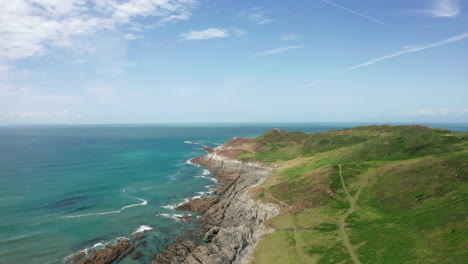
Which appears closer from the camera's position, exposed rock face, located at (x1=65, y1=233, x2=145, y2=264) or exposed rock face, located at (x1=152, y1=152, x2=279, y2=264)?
exposed rock face, located at (x1=65, y1=233, x2=145, y2=264)

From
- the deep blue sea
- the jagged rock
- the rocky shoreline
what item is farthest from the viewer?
the deep blue sea

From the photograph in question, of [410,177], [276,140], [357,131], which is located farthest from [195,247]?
[357,131]

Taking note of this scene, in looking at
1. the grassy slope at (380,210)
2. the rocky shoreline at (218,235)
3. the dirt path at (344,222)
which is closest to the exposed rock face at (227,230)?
the rocky shoreline at (218,235)

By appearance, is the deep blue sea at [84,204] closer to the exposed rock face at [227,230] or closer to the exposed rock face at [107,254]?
the exposed rock face at [107,254]

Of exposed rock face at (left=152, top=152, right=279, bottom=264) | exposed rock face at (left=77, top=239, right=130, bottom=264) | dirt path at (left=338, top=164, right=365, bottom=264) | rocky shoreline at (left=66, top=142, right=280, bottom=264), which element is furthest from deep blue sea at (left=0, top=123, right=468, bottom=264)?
dirt path at (left=338, top=164, right=365, bottom=264)

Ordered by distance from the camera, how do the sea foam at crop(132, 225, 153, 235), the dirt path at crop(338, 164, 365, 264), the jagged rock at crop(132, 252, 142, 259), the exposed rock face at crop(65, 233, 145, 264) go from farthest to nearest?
the sea foam at crop(132, 225, 153, 235)
the jagged rock at crop(132, 252, 142, 259)
the exposed rock face at crop(65, 233, 145, 264)
the dirt path at crop(338, 164, 365, 264)

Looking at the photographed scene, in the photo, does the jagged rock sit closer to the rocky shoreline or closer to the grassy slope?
the rocky shoreline

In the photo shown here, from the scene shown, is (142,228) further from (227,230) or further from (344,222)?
(344,222)

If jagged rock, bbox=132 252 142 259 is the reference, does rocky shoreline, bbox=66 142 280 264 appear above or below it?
above
